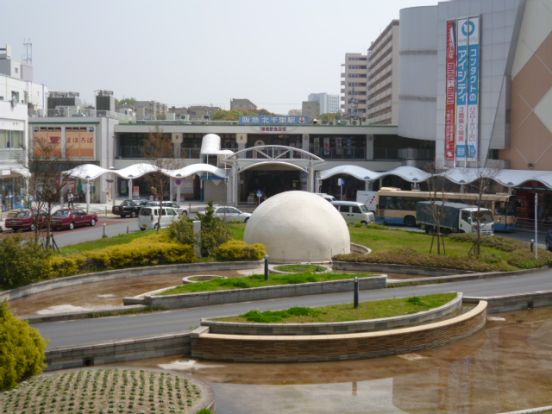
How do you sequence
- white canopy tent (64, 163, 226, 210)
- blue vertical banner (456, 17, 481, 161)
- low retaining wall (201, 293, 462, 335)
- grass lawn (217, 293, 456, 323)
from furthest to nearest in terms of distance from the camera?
white canopy tent (64, 163, 226, 210), blue vertical banner (456, 17, 481, 161), grass lawn (217, 293, 456, 323), low retaining wall (201, 293, 462, 335)

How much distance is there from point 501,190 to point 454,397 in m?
45.9

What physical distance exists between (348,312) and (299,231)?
12845 mm

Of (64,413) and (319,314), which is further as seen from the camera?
(319,314)

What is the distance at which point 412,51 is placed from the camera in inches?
2916

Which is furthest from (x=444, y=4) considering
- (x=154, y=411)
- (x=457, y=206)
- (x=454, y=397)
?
(x=154, y=411)

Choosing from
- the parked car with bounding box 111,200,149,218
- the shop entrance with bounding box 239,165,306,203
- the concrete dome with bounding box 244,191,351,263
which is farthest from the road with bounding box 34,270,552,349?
the shop entrance with bounding box 239,165,306,203

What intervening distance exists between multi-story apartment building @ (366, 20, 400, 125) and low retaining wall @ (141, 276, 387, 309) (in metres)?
78.5

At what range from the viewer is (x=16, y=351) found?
51.7 ft

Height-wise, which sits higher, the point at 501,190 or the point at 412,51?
the point at 412,51

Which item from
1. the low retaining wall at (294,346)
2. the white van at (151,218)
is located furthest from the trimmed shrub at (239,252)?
the white van at (151,218)

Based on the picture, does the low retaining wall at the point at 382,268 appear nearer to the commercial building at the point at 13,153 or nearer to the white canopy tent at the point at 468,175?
the white canopy tent at the point at 468,175

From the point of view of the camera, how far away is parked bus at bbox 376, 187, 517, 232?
50.6m

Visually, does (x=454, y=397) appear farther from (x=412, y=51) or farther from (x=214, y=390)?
(x=412, y=51)

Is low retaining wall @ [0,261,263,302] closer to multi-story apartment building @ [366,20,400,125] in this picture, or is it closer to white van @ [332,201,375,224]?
white van @ [332,201,375,224]
